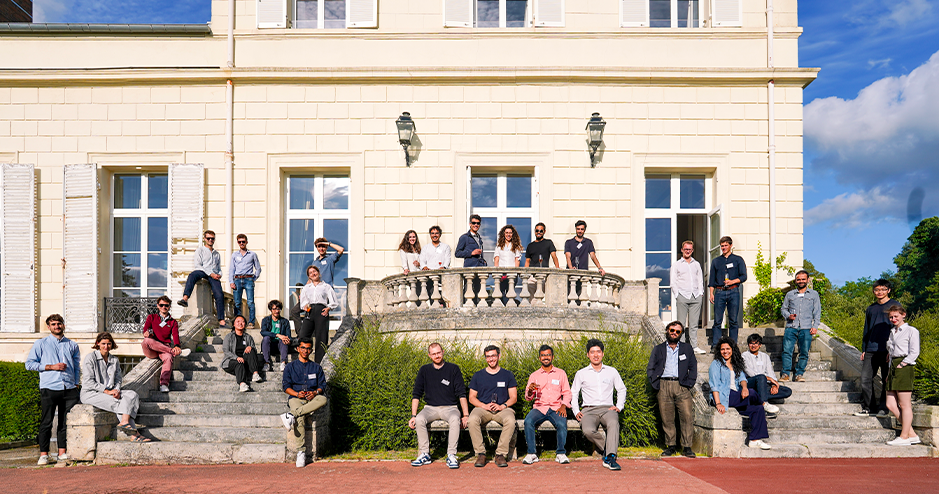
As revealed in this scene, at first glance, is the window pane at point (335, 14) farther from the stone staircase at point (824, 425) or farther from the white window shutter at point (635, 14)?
the stone staircase at point (824, 425)

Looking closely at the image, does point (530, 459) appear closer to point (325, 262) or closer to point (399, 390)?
point (399, 390)

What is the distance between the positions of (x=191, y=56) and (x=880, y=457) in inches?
513

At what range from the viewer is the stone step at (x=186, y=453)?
8727 mm

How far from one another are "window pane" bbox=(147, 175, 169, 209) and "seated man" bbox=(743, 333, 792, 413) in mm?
10922

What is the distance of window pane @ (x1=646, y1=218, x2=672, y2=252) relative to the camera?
14.6 metres

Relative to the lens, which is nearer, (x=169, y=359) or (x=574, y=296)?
(x=169, y=359)

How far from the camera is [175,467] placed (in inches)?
338

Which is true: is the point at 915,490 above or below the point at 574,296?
below

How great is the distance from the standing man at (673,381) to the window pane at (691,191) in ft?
20.3

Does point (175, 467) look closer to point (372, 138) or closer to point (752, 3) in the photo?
point (372, 138)

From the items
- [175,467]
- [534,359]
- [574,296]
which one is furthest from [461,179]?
[175,467]

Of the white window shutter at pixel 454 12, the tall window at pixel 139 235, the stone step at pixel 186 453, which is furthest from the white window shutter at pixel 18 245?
the white window shutter at pixel 454 12

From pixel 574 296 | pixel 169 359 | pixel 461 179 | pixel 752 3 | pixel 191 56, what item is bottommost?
pixel 169 359

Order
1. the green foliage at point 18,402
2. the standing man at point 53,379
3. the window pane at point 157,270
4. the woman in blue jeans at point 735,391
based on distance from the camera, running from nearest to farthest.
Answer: the woman in blue jeans at point 735,391 < the standing man at point 53,379 < the green foliage at point 18,402 < the window pane at point 157,270
